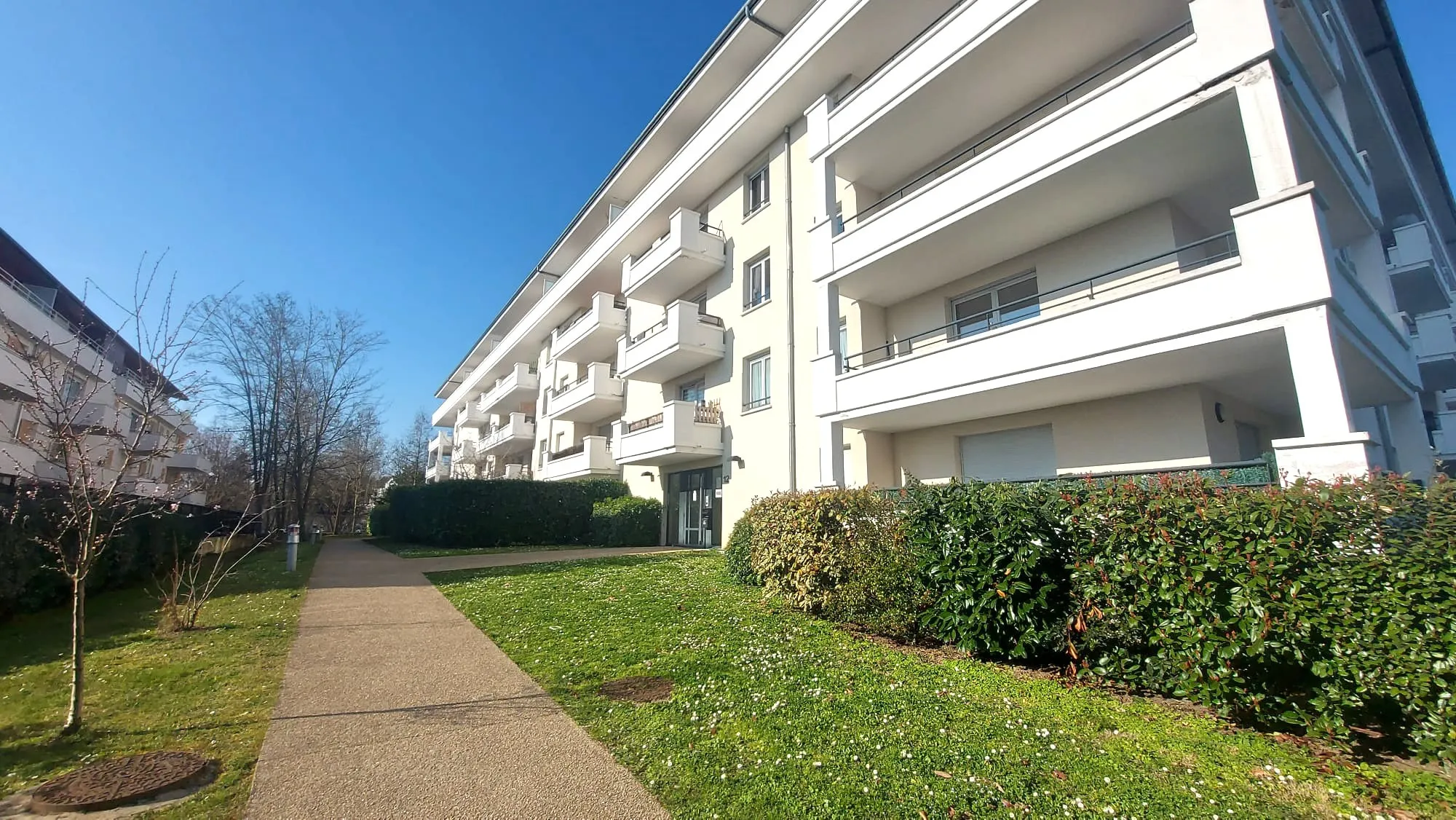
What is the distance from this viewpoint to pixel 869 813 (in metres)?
3.21

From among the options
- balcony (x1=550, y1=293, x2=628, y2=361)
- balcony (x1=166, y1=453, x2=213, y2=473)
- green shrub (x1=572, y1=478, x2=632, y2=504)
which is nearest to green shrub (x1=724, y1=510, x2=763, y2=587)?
green shrub (x1=572, y1=478, x2=632, y2=504)

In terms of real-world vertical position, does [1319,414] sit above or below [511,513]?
above

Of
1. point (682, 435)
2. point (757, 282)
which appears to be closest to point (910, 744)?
point (682, 435)

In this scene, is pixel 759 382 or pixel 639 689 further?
pixel 759 382

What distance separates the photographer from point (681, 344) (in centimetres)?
1777

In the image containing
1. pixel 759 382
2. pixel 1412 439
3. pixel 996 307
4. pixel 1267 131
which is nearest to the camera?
pixel 1267 131

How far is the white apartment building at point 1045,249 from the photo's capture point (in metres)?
7.53

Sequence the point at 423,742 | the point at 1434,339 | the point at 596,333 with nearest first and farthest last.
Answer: the point at 423,742
the point at 1434,339
the point at 596,333

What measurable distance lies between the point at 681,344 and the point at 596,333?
832cm

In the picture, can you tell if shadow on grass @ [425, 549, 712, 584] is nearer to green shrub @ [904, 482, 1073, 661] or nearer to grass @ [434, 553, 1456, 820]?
grass @ [434, 553, 1456, 820]

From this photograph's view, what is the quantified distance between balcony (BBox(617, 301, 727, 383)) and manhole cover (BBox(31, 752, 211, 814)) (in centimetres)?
1471

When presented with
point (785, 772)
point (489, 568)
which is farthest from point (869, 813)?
point (489, 568)

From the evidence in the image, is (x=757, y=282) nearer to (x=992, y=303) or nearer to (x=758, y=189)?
(x=758, y=189)

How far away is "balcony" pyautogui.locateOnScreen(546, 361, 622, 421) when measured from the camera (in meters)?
24.5
